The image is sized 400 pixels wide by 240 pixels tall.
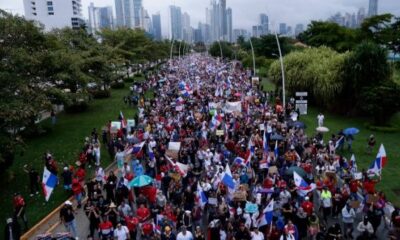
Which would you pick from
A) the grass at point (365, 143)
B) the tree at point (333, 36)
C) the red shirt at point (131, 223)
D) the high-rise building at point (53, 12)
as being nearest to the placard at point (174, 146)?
the red shirt at point (131, 223)

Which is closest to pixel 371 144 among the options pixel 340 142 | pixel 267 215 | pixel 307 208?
pixel 340 142

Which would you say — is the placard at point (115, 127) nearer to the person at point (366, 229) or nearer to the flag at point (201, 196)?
the flag at point (201, 196)

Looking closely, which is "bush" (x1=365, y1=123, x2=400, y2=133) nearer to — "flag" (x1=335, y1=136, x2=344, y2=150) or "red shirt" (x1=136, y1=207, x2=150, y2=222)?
"flag" (x1=335, y1=136, x2=344, y2=150)

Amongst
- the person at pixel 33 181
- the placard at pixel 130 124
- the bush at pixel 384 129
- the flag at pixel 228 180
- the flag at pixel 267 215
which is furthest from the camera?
the bush at pixel 384 129

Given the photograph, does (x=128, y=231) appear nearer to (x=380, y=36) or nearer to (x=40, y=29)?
(x=40, y=29)

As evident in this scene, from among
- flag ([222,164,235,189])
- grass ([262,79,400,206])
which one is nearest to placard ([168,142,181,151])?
flag ([222,164,235,189])
